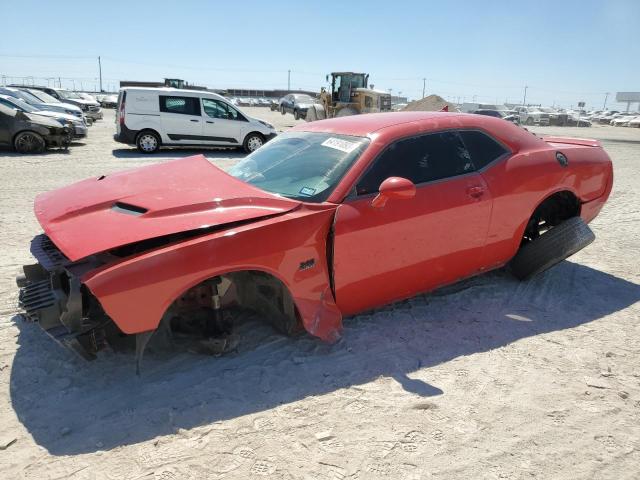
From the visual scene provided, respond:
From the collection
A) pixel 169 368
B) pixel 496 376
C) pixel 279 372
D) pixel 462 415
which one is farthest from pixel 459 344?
pixel 169 368

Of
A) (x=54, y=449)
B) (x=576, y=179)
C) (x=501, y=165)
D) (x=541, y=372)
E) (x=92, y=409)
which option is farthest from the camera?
(x=576, y=179)

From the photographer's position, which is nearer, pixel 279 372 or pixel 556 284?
pixel 279 372

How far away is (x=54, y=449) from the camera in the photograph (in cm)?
226

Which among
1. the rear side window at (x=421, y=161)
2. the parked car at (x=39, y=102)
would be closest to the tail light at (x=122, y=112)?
the parked car at (x=39, y=102)

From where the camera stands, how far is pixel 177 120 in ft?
42.4

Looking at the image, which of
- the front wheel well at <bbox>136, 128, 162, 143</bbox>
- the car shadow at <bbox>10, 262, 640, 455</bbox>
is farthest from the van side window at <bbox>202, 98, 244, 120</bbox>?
the car shadow at <bbox>10, 262, 640, 455</bbox>

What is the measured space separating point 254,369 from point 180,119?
11.4 m

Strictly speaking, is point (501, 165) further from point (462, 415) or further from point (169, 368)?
point (169, 368)

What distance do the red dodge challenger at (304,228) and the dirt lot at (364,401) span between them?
0.97ft

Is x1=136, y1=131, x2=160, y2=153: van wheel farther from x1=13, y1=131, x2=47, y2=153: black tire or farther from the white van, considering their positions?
x1=13, y1=131, x2=47, y2=153: black tire

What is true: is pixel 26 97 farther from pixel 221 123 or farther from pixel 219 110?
pixel 221 123

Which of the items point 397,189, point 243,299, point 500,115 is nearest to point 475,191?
point 397,189

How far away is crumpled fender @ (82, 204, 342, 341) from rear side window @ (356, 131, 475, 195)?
0.45 meters

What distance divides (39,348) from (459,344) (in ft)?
9.47
